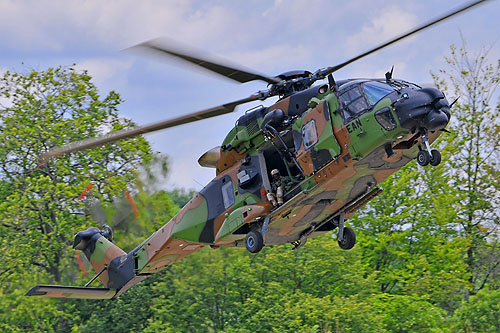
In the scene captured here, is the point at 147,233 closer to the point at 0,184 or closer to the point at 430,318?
the point at 0,184

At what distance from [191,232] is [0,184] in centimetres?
1997

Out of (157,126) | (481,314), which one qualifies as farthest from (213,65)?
(481,314)

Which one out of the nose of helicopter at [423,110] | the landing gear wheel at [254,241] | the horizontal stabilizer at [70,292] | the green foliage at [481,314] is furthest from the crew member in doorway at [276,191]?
the green foliage at [481,314]

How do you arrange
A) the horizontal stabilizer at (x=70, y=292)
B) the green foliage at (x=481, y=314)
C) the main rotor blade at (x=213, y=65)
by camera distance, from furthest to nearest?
the green foliage at (x=481, y=314)
the horizontal stabilizer at (x=70, y=292)
the main rotor blade at (x=213, y=65)

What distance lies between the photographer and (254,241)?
16.2 m

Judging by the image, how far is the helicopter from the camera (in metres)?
14.0

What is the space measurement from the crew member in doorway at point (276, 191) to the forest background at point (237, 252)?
10127 millimetres

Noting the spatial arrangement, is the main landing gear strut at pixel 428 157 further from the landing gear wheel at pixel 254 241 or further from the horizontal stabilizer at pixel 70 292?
the horizontal stabilizer at pixel 70 292

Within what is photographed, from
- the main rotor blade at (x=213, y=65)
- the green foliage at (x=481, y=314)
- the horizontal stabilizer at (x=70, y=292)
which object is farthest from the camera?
the green foliage at (x=481, y=314)

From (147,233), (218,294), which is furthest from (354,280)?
(147,233)

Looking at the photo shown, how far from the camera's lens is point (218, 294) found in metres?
30.2

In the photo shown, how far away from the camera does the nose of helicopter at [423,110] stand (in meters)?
13.5

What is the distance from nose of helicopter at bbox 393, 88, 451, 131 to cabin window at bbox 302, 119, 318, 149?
2.08m

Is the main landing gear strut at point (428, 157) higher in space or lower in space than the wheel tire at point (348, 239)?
higher
